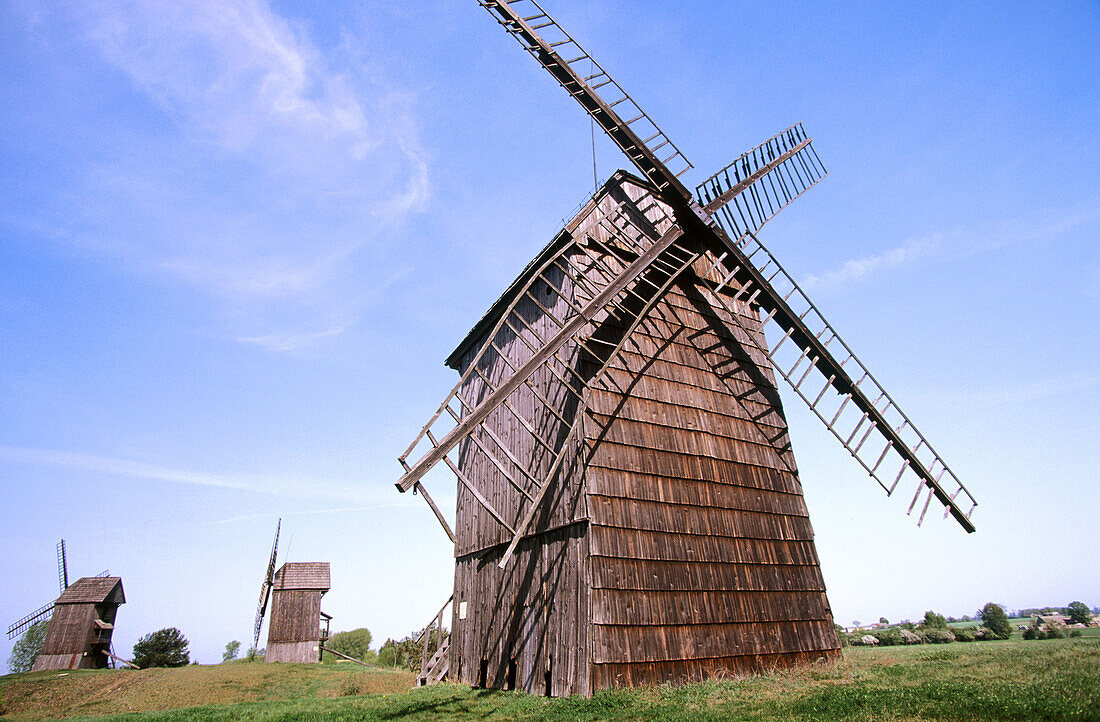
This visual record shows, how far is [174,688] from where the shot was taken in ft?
76.0

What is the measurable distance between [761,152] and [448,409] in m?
14.8

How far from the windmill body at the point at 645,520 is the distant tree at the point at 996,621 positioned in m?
12.9

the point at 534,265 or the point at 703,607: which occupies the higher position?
the point at 534,265

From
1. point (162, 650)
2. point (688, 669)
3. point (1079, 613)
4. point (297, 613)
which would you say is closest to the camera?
point (688, 669)

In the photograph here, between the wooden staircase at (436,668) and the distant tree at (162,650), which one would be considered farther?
the distant tree at (162,650)

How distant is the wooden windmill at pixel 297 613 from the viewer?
35781 mm

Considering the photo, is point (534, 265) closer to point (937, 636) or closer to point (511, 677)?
point (511, 677)

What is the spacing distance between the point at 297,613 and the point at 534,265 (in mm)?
32270

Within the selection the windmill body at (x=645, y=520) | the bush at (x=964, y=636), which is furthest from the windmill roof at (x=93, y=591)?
the bush at (x=964, y=636)

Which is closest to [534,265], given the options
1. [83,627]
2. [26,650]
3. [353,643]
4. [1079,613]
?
[1079,613]

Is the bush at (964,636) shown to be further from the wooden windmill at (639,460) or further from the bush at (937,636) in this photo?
the wooden windmill at (639,460)

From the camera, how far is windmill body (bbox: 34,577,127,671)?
36000mm

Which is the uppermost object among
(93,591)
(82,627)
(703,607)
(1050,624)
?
(93,591)

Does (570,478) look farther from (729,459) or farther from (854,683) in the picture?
(854,683)
